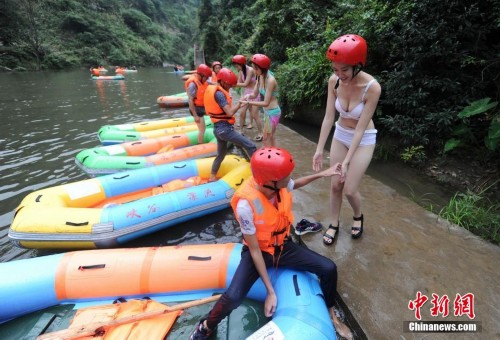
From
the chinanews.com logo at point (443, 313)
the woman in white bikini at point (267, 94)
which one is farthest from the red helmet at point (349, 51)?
the woman in white bikini at point (267, 94)

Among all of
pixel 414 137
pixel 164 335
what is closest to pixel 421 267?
pixel 164 335

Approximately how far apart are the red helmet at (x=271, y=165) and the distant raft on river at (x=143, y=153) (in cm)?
410

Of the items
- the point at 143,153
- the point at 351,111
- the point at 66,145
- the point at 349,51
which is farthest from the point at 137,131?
the point at 349,51

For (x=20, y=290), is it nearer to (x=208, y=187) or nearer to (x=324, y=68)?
(x=208, y=187)

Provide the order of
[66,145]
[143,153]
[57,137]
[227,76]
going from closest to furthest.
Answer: [227,76], [143,153], [66,145], [57,137]

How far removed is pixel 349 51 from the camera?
2.14 meters

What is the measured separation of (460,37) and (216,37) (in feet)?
80.3

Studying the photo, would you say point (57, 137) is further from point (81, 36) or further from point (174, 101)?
point (81, 36)

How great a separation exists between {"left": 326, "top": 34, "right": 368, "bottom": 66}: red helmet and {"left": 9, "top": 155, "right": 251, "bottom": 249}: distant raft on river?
2681mm

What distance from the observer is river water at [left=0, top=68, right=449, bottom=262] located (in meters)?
4.10

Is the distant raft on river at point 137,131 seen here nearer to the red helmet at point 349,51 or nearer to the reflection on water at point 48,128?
the reflection on water at point 48,128

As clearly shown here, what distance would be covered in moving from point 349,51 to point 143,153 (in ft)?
17.4

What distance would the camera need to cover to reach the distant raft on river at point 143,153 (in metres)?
5.59

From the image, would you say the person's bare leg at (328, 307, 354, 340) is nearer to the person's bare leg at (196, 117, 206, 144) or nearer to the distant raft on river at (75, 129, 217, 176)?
the distant raft on river at (75, 129, 217, 176)
